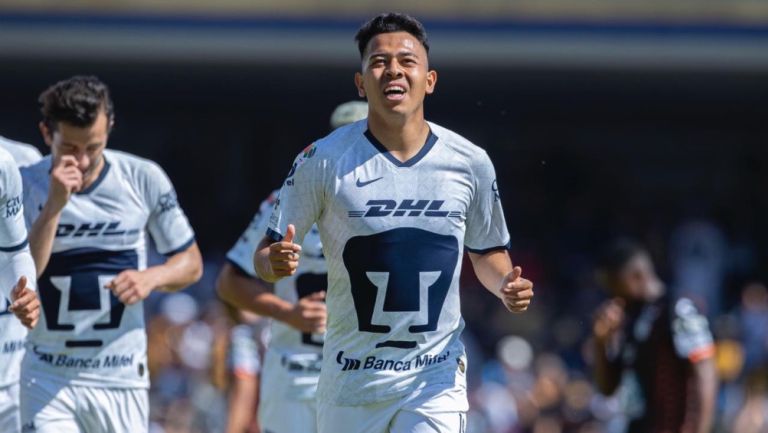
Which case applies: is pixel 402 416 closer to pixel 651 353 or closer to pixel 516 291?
pixel 516 291

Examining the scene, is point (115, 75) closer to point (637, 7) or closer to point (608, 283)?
point (637, 7)

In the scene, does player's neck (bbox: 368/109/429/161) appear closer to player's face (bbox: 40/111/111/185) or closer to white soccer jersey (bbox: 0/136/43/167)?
player's face (bbox: 40/111/111/185)

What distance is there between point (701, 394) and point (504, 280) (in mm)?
3507

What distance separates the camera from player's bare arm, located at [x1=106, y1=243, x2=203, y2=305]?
24.2 feet

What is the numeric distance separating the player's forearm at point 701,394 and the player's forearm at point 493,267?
124 inches

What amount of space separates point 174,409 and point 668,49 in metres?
8.09

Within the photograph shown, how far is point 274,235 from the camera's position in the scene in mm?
6301

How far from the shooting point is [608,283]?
32.4 ft

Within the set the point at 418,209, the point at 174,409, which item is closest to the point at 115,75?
the point at 174,409

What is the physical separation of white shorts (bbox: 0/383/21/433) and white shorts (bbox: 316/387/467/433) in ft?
6.11

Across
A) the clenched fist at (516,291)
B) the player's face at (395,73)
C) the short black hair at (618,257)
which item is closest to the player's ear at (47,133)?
the player's face at (395,73)

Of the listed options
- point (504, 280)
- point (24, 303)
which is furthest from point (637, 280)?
point (24, 303)

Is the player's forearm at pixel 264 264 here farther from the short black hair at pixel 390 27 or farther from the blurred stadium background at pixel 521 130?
the blurred stadium background at pixel 521 130

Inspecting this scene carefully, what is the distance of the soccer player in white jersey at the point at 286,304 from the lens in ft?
26.5
